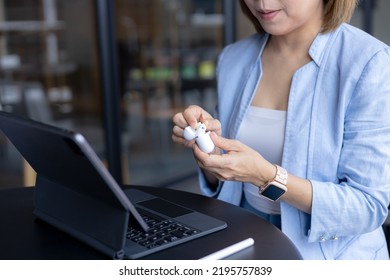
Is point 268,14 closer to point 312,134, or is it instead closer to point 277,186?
point 312,134

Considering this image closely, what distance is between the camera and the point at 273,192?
139 centimetres

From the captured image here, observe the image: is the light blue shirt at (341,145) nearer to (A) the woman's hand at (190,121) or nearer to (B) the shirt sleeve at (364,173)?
(B) the shirt sleeve at (364,173)

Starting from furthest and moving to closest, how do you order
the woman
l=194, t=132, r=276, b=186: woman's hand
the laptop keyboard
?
the woman → l=194, t=132, r=276, b=186: woman's hand → the laptop keyboard

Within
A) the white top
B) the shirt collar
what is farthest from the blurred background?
the shirt collar

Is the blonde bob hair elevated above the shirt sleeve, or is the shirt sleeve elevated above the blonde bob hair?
the blonde bob hair

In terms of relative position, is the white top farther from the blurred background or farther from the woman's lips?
the blurred background

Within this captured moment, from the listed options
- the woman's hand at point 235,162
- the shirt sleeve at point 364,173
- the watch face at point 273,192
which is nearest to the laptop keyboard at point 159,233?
the woman's hand at point 235,162

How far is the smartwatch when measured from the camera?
137cm

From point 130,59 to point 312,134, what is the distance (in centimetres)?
577

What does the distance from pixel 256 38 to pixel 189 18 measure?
534 cm

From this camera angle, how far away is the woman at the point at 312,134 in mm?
1410

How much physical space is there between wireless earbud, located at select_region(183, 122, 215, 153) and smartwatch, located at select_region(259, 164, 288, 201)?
18 cm

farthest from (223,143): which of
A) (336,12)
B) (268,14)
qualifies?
(336,12)

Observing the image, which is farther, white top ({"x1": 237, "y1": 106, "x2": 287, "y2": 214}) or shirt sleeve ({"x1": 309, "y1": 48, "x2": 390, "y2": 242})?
white top ({"x1": 237, "y1": 106, "x2": 287, "y2": 214})
